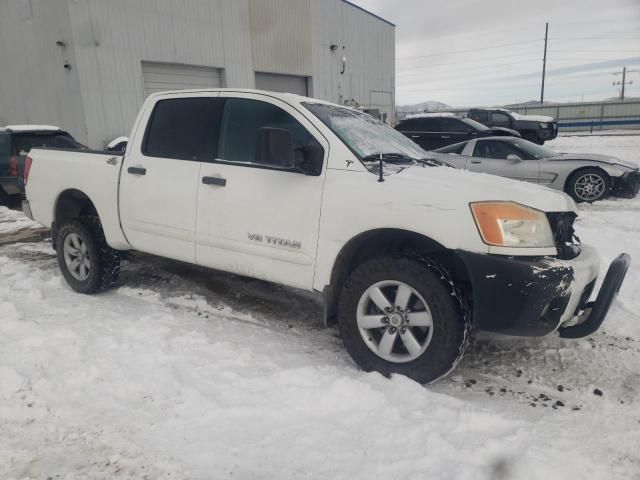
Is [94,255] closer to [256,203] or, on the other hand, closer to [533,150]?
[256,203]

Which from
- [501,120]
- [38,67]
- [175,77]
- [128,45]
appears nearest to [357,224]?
[128,45]

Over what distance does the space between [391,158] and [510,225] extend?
105cm

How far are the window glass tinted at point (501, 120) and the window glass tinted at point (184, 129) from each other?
18.0 m

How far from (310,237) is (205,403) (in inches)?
47.6

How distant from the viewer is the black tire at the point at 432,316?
2.73 meters

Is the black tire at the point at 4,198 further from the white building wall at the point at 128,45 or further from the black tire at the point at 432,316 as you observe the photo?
the black tire at the point at 432,316

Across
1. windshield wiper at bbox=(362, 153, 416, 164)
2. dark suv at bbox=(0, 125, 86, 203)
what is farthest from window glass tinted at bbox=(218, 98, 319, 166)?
dark suv at bbox=(0, 125, 86, 203)

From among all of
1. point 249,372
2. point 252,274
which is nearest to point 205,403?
point 249,372

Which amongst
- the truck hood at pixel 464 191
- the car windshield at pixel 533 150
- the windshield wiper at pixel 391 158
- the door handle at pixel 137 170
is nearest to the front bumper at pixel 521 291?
the truck hood at pixel 464 191

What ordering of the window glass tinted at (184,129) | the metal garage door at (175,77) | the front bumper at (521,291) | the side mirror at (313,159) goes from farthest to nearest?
the metal garage door at (175,77), the window glass tinted at (184,129), the side mirror at (313,159), the front bumper at (521,291)

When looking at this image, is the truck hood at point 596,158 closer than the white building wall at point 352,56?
Yes

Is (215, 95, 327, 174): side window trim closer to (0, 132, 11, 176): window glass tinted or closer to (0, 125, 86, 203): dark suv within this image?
(0, 125, 86, 203): dark suv

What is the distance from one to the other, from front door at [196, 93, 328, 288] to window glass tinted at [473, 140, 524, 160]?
675cm

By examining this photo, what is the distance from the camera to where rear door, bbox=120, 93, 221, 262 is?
3.74m
